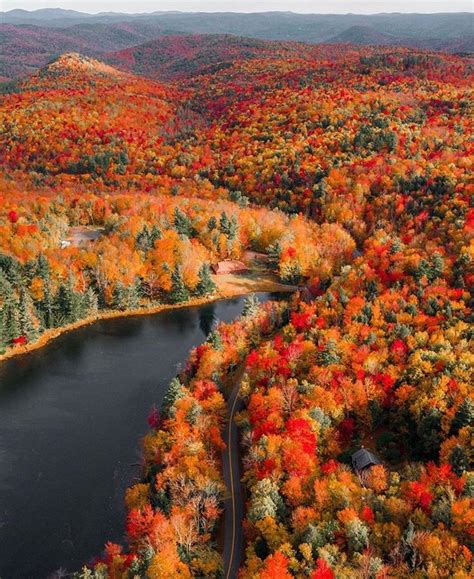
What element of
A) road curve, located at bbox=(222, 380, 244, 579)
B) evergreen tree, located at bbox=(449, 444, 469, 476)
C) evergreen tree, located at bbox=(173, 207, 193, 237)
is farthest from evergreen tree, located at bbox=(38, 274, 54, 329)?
evergreen tree, located at bbox=(449, 444, 469, 476)

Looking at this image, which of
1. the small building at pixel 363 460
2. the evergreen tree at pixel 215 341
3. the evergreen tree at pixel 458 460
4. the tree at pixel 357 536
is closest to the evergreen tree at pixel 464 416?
the evergreen tree at pixel 458 460

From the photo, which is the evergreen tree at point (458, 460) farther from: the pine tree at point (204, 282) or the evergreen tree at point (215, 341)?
the pine tree at point (204, 282)

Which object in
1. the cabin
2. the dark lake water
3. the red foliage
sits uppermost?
the red foliage

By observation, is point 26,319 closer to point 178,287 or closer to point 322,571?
point 178,287

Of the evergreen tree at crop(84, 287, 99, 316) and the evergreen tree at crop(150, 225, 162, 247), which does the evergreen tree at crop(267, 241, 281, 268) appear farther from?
the evergreen tree at crop(84, 287, 99, 316)

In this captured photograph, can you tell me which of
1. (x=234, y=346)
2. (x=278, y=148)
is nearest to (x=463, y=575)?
(x=234, y=346)

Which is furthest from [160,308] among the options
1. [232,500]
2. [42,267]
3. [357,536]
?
[357,536]
